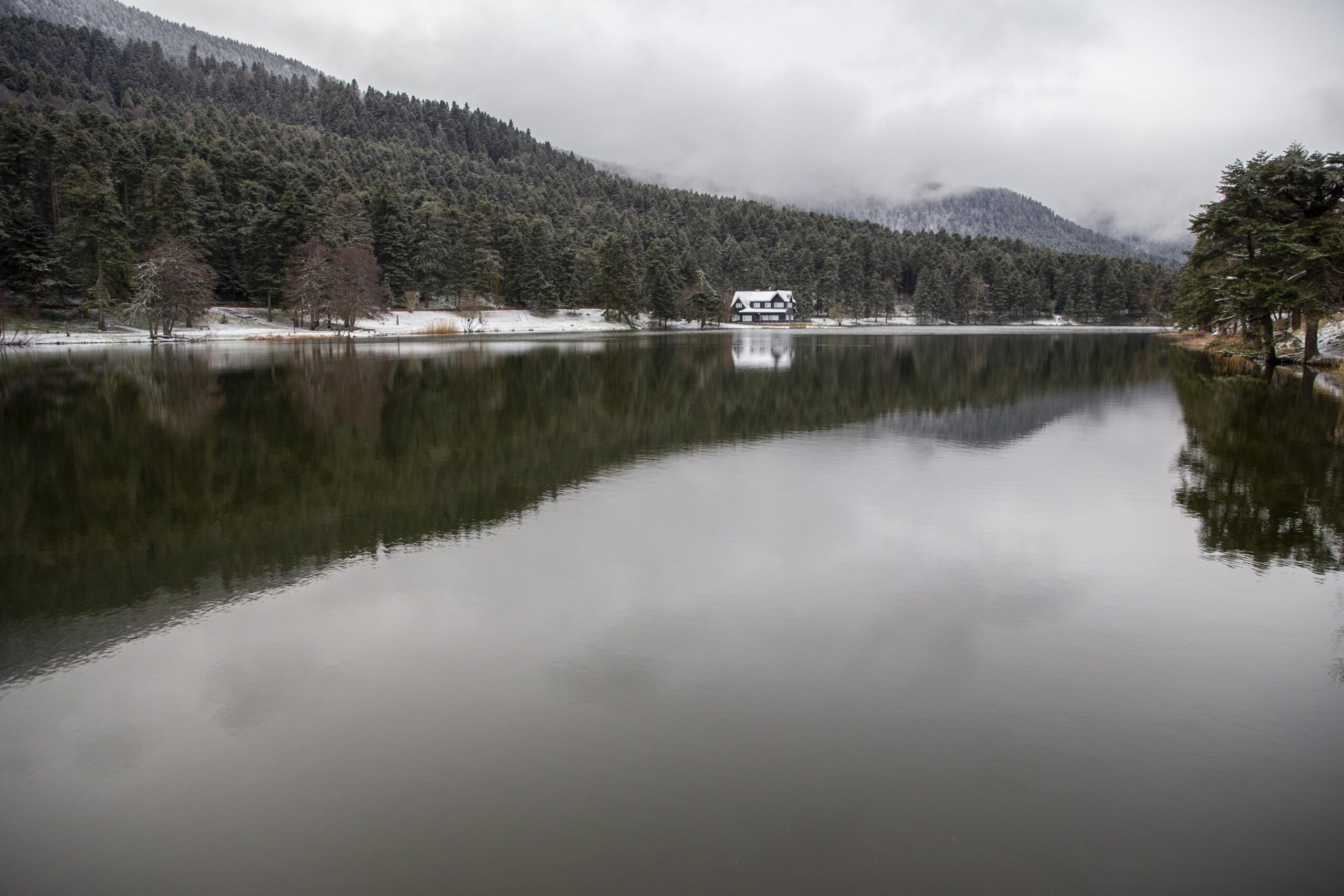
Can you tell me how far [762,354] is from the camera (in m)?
53.6

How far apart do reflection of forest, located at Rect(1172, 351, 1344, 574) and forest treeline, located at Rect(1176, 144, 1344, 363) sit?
983 centimetres

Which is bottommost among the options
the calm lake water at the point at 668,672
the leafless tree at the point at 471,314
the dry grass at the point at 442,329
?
the calm lake water at the point at 668,672

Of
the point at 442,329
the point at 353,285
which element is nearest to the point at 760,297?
the point at 442,329

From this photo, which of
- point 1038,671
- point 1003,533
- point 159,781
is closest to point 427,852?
point 159,781

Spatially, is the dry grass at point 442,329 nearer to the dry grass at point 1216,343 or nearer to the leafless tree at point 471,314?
the leafless tree at point 471,314

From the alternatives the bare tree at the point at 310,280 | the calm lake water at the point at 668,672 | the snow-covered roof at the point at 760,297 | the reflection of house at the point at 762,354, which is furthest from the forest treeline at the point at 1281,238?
the snow-covered roof at the point at 760,297

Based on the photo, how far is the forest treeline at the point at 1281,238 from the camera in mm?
35281

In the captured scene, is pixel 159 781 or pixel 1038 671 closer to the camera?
pixel 159 781

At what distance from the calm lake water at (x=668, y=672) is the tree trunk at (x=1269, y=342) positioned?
1144 inches

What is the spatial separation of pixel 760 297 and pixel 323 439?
4702 inches

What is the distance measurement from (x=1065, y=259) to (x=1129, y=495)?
546 ft

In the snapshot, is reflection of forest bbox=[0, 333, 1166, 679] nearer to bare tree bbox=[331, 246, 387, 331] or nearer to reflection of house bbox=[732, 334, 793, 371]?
reflection of house bbox=[732, 334, 793, 371]

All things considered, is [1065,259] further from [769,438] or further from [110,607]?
[110,607]

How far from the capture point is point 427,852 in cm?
494
